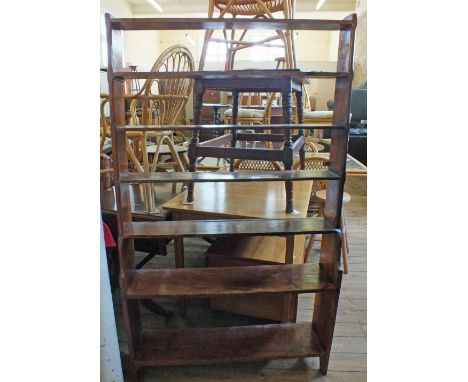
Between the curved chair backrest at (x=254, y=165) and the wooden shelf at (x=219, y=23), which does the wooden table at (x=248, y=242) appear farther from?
the curved chair backrest at (x=254, y=165)

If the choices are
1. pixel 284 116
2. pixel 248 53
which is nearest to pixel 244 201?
pixel 284 116

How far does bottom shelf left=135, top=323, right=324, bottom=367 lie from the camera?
3.93 ft

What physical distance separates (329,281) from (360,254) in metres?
1.24

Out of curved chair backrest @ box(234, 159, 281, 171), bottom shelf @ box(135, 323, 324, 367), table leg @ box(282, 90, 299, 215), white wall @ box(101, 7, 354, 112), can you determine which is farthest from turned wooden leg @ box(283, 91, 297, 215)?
white wall @ box(101, 7, 354, 112)

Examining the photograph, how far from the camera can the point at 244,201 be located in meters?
1.69

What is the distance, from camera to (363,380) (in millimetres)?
1255

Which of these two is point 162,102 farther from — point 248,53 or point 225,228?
point 248,53

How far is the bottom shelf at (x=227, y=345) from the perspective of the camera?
1.20m

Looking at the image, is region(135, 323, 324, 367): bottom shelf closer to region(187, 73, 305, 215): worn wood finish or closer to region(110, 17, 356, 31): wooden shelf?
region(187, 73, 305, 215): worn wood finish

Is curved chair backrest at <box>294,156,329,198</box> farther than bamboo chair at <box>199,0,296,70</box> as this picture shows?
Yes

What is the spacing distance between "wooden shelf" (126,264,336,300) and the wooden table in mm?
285

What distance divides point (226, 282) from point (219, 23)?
819 mm

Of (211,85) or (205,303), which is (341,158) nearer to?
(211,85)
